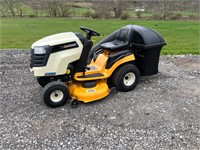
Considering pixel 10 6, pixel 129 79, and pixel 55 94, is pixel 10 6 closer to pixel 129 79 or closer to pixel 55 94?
pixel 129 79

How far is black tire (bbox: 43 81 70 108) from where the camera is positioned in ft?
Result: 11.1

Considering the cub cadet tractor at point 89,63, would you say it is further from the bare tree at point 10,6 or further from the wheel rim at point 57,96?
the bare tree at point 10,6

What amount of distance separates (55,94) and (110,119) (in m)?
0.91

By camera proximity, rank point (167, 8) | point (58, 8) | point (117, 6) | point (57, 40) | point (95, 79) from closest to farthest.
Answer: point (57, 40), point (95, 79), point (167, 8), point (117, 6), point (58, 8)

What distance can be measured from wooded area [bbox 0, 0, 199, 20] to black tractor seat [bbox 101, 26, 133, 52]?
1757 centimetres

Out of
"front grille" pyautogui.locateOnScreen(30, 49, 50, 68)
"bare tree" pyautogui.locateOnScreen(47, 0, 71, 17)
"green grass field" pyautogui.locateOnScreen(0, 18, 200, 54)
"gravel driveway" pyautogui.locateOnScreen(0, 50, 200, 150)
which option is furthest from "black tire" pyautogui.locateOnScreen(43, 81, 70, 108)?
"bare tree" pyautogui.locateOnScreen(47, 0, 71, 17)

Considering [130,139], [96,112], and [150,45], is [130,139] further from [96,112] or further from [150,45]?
[150,45]

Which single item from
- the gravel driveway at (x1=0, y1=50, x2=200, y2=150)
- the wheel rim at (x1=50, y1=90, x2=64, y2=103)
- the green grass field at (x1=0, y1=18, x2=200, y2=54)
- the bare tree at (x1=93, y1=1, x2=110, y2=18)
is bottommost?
the gravel driveway at (x1=0, y1=50, x2=200, y2=150)

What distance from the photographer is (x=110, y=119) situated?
3.26m

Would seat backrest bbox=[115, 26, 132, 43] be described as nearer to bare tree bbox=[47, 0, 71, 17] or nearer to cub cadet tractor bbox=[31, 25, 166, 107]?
cub cadet tractor bbox=[31, 25, 166, 107]

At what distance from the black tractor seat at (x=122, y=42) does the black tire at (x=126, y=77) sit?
0.33m

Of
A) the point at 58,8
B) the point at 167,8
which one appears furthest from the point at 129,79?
the point at 58,8

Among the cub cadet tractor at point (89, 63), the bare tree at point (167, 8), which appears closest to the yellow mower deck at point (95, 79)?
the cub cadet tractor at point (89, 63)

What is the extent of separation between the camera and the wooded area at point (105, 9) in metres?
21.6
